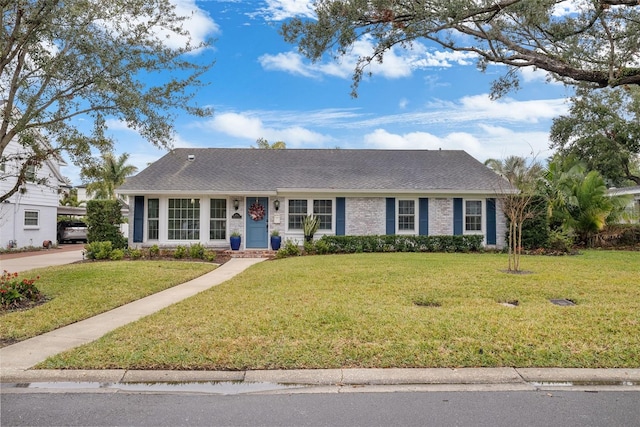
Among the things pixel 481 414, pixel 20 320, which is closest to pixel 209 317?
pixel 20 320

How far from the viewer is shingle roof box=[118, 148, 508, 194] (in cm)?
1811

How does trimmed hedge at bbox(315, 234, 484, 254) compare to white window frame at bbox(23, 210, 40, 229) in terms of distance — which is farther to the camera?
white window frame at bbox(23, 210, 40, 229)

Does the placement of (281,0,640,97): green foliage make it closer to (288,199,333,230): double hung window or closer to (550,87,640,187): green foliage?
(288,199,333,230): double hung window

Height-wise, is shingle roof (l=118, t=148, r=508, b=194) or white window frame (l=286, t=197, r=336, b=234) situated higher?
shingle roof (l=118, t=148, r=508, b=194)

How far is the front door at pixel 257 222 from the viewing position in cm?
→ 1816

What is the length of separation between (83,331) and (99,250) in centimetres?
1022

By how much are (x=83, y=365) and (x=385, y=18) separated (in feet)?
30.0

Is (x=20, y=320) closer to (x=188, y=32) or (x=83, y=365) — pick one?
(x=83, y=365)

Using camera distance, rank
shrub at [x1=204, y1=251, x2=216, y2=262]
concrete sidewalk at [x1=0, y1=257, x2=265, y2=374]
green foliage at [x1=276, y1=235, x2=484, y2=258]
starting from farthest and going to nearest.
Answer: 1. green foliage at [x1=276, y1=235, x2=484, y2=258]
2. shrub at [x1=204, y1=251, x2=216, y2=262]
3. concrete sidewalk at [x1=0, y1=257, x2=265, y2=374]

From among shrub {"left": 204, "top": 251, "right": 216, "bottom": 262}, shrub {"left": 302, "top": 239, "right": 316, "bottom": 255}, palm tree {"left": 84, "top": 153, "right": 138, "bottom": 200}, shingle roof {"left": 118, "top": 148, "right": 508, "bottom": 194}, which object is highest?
palm tree {"left": 84, "top": 153, "right": 138, "bottom": 200}

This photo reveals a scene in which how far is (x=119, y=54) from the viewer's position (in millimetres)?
8805

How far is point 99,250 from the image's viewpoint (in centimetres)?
1549

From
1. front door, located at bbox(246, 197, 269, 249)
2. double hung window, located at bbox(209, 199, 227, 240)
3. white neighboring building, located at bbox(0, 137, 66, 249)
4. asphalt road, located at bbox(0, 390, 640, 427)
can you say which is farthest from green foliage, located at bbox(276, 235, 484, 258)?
white neighboring building, located at bbox(0, 137, 66, 249)

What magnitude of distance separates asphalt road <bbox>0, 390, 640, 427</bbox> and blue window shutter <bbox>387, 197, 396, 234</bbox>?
46.0 feet
